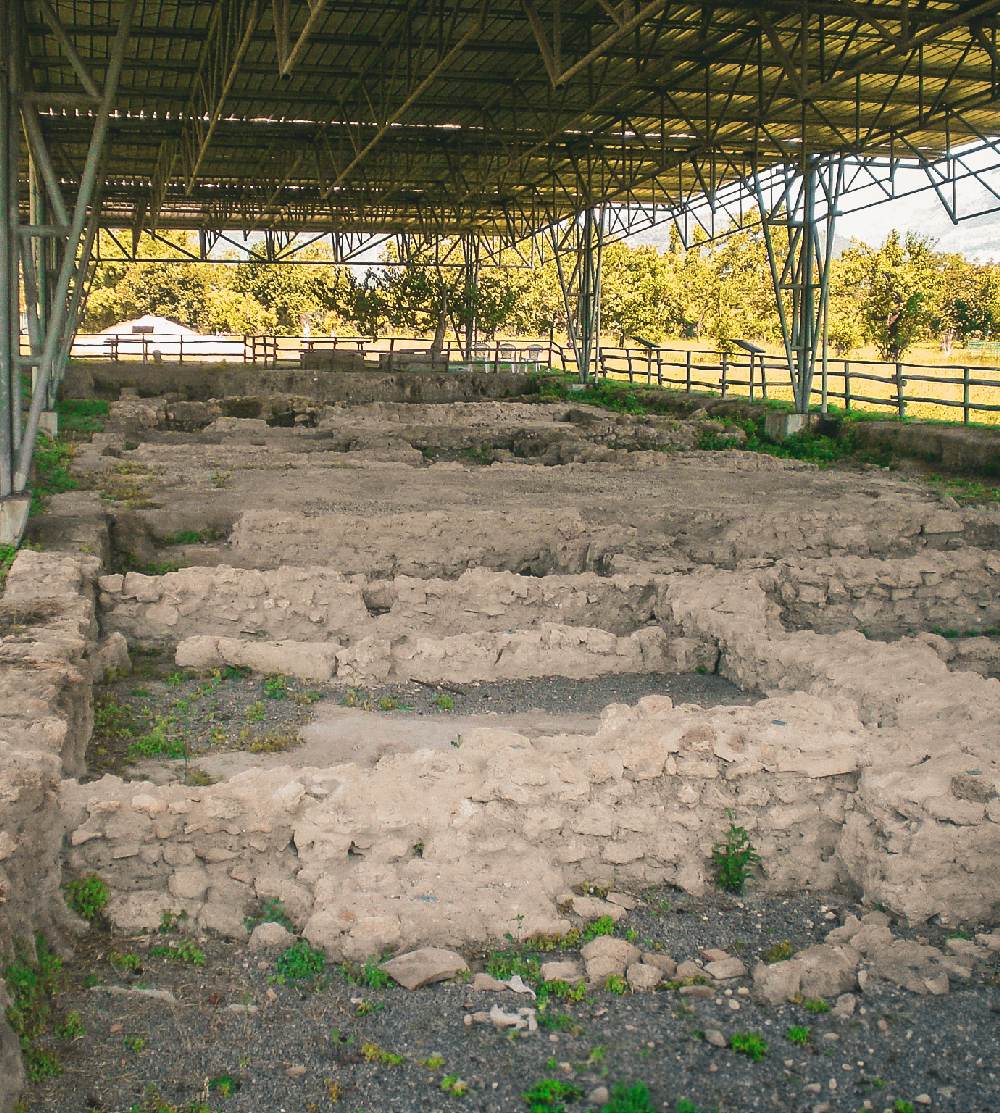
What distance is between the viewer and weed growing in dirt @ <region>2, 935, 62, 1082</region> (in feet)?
15.6

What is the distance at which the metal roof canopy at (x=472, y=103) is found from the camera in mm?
13891

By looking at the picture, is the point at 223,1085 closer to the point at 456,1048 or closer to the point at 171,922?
the point at 456,1048

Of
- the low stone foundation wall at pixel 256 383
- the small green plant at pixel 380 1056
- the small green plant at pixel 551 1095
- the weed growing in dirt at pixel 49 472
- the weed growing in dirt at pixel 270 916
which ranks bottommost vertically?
the small green plant at pixel 551 1095

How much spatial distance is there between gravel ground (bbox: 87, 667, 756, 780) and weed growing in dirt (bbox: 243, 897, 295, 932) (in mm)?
1613

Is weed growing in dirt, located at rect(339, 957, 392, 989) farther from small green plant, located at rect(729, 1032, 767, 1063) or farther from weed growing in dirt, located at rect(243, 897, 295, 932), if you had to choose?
small green plant, located at rect(729, 1032, 767, 1063)

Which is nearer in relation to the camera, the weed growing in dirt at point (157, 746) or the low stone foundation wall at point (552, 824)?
the low stone foundation wall at point (552, 824)

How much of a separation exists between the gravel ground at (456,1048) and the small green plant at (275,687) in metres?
3.46

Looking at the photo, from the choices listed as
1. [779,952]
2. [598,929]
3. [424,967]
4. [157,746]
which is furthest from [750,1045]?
[157,746]

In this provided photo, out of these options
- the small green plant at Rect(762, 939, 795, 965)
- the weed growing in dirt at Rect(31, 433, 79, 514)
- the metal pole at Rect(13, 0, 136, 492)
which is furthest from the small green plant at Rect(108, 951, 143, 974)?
the weed growing in dirt at Rect(31, 433, 79, 514)

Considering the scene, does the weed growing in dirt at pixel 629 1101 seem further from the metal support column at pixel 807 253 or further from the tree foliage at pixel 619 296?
the tree foliage at pixel 619 296

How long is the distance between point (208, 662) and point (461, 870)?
435 centimetres

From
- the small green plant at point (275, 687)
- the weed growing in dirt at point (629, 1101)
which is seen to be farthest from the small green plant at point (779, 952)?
the small green plant at point (275, 687)

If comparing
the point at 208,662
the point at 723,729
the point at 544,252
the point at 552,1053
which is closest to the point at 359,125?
the point at 208,662

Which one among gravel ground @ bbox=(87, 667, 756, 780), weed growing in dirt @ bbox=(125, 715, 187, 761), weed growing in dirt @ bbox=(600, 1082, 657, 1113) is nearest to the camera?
weed growing in dirt @ bbox=(600, 1082, 657, 1113)
